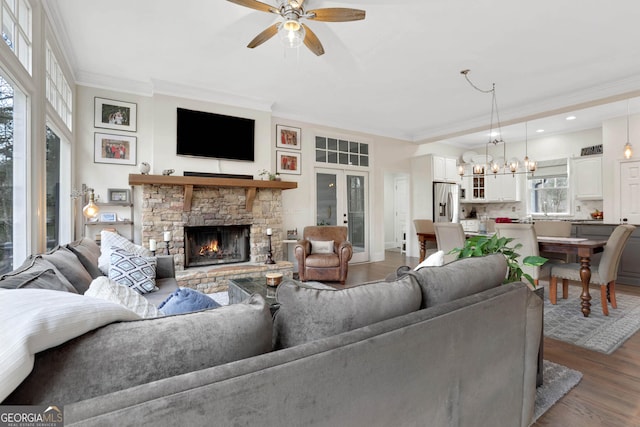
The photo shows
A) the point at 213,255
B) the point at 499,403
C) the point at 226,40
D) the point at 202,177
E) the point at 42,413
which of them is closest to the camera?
the point at 42,413

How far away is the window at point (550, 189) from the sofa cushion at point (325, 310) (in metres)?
7.17

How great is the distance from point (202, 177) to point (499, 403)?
4.09 m

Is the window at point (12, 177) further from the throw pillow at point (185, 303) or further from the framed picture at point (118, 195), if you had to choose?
the framed picture at point (118, 195)

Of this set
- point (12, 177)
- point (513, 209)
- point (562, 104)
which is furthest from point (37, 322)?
point (513, 209)

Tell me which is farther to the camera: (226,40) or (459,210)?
(459,210)

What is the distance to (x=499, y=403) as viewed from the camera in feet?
4.54

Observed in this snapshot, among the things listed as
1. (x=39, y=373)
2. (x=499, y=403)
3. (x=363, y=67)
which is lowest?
(x=499, y=403)

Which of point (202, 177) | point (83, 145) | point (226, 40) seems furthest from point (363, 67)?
point (83, 145)

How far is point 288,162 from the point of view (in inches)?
217

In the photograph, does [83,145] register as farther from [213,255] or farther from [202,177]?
[213,255]

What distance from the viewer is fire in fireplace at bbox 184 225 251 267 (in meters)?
4.61

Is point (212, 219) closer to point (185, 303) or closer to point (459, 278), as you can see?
point (185, 303)

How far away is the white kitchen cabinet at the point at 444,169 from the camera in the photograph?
22.8 ft

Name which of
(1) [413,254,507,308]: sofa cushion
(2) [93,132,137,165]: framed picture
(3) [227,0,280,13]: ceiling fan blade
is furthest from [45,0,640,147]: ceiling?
(1) [413,254,507,308]: sofa cushion
